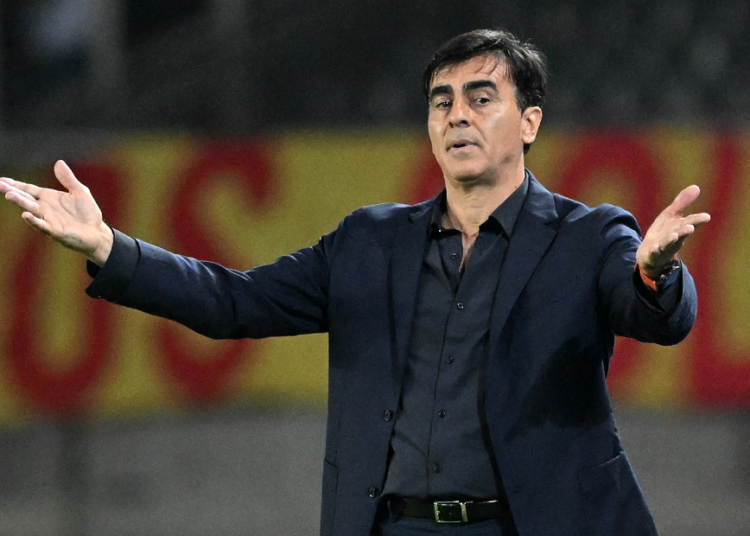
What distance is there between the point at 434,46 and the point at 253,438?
1993 mm

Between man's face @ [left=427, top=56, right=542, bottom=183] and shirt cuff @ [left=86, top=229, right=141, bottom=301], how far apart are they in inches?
25.8

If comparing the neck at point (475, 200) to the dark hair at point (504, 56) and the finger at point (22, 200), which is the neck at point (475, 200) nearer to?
the dark hair at point (504, 56)

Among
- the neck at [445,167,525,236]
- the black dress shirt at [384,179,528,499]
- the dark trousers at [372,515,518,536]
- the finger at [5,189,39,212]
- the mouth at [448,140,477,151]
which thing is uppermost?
the mouth at [448,140,477,151]

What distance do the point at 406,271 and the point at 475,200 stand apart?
0.72ft

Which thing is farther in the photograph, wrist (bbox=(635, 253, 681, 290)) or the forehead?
the forehead

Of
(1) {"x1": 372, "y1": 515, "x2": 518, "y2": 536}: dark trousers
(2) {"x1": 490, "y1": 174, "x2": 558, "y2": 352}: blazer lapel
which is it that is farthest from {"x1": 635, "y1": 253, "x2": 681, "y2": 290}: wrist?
(1) {"x1": 372, "y1": 515, "x2": 518, "y2": 536}: dark trousers

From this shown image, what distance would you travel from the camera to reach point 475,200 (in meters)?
2.19

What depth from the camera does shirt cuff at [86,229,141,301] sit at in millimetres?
1947

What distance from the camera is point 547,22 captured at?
4.98m

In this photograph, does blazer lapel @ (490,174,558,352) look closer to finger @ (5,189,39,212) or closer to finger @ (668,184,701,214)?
finger @ (668,184,701,214)

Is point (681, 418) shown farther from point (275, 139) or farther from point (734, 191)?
point (275, 139)

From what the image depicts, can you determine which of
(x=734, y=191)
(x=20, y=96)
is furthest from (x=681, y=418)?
(x=20, y=96)

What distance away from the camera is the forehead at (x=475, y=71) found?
2225mm

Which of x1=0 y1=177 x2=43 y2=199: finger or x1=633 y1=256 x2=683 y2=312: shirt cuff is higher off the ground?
x1=0 y1=177 x2=43 y2=199: finger
